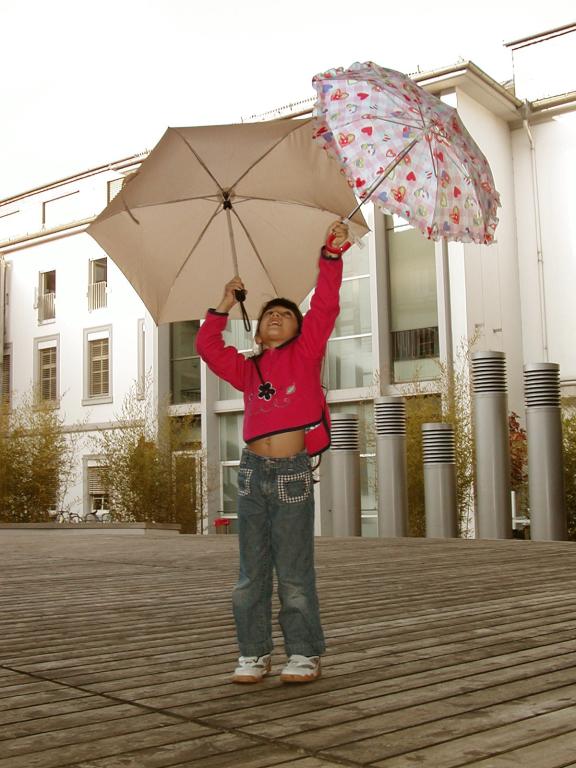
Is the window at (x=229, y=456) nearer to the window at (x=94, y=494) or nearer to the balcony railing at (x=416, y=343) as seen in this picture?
the window at (x=94, y=494)

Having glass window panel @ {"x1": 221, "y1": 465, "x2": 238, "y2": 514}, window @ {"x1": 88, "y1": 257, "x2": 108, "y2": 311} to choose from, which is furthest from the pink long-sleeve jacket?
window @ {"x1": 88, "y1": 257, "x2": 108, "y2": 311}

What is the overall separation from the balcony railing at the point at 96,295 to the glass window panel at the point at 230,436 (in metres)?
6.20

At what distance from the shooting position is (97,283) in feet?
102

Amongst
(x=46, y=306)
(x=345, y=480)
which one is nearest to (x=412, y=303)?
(x=345, y=480)

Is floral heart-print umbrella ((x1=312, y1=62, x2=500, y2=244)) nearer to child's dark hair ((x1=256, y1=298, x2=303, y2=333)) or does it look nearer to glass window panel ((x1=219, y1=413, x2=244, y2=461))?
child's dark hair ((x1=256, y1=298, x2=303, y2=333))

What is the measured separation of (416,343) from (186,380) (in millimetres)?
7381

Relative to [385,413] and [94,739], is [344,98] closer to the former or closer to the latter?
[94,739]

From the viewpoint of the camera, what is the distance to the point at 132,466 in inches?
933

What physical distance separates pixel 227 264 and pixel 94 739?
2.25 m

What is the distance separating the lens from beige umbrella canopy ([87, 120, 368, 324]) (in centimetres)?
429

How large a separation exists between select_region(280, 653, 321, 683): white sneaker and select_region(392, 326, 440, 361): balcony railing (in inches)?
806

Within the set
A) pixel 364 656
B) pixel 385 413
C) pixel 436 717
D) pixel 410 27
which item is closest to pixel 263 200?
pixel 364 656

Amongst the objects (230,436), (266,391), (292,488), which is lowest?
(292,488)

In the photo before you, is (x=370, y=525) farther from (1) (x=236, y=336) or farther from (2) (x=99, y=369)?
(2) (x=99, y=369)
